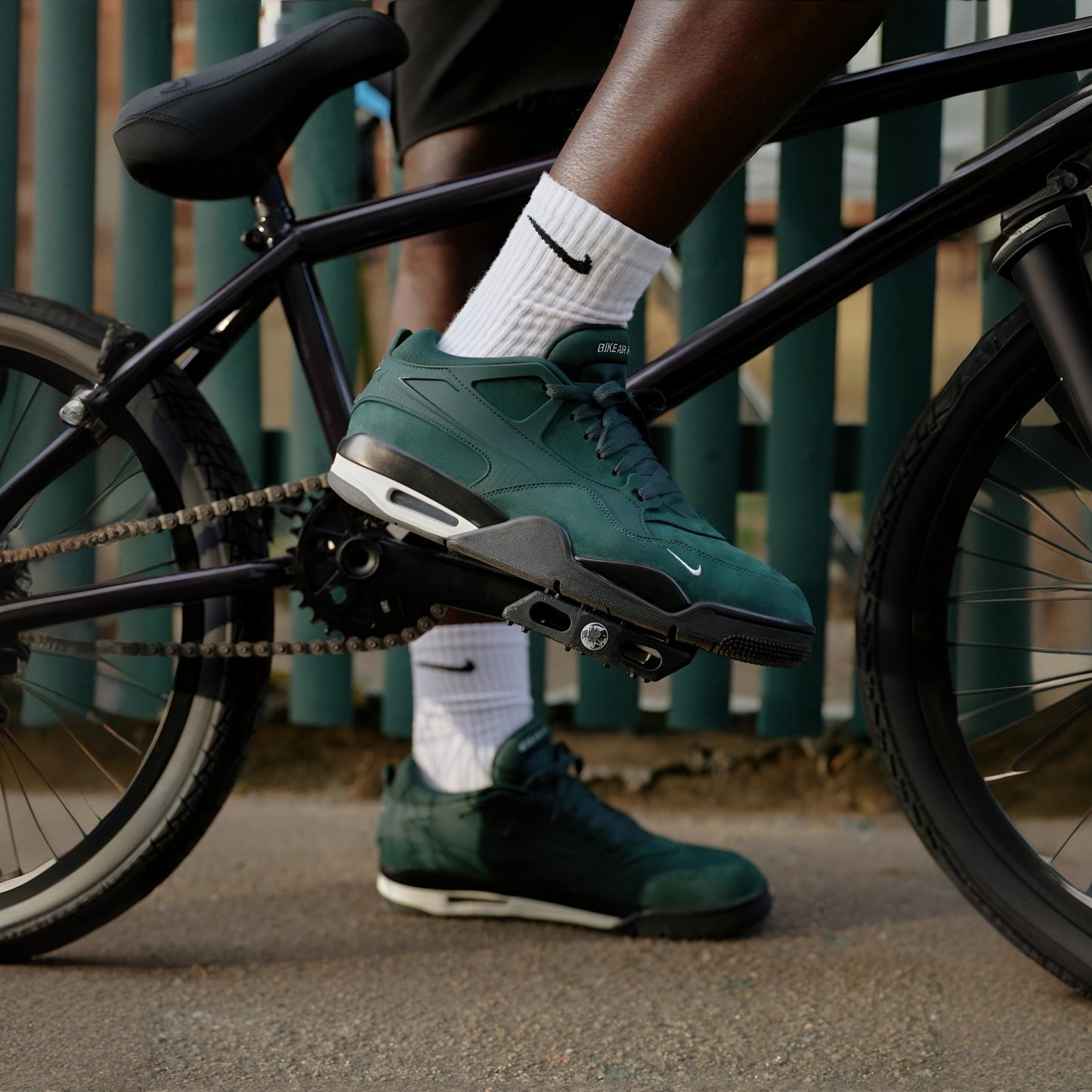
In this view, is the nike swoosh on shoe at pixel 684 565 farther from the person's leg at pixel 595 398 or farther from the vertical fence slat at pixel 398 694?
the vertical fence slat at pixel 398 694

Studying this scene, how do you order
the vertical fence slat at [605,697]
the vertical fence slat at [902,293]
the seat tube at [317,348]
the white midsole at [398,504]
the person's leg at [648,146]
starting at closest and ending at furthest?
the person's leg at [648,146] → the white midsole at [398,504] → the seat tube at [317,348] → the vertical fence slat at [902,293] → the vertical fence slat at [605,697]

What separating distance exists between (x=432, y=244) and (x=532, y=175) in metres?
0.36

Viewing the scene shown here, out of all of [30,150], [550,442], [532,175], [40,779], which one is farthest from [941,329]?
[30,150]

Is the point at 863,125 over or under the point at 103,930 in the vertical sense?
over

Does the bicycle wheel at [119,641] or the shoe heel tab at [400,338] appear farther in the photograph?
the bicycle wheel at [119,641]

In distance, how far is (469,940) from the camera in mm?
1494

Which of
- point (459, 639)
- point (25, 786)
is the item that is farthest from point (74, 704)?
point (459, 639)

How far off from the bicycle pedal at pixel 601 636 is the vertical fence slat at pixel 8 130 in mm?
1386

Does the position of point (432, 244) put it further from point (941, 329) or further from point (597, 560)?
point (941, 329)

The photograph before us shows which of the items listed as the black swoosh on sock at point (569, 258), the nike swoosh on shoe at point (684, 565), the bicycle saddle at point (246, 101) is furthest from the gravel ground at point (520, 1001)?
the bicycle saddle at point (246, 101)

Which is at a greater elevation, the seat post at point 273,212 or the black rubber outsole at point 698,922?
the seat post at point 273,212

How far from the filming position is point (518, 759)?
5.07ft

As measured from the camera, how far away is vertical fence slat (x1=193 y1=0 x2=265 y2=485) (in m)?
1.96

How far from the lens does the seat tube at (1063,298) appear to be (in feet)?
3.71
